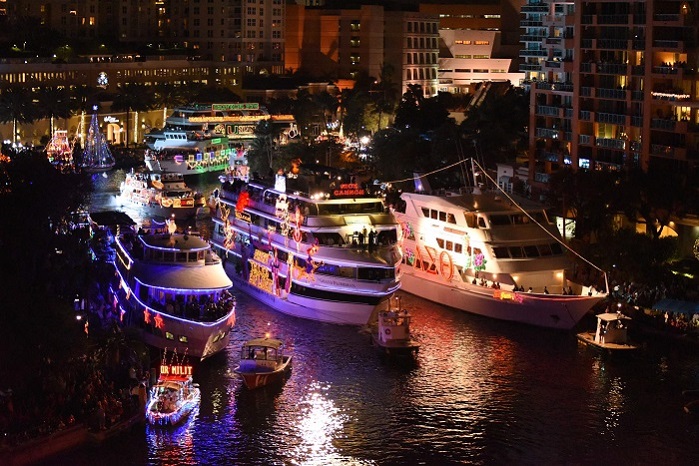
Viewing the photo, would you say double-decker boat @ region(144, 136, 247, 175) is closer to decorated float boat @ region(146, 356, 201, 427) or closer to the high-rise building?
the high-rise building

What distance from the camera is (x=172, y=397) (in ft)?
124

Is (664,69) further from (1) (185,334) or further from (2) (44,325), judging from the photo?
(2) (44,325)

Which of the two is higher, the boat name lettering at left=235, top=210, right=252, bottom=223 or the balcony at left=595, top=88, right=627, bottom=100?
the balcony at left=595, top=88, right=627, bottom=100

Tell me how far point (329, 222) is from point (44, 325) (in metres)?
14.5

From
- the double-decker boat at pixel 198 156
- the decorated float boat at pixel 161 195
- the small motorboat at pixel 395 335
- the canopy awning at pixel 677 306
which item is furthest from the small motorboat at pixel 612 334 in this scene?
the double-decker boat at pixel 198 156

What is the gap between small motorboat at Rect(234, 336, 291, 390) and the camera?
133ft

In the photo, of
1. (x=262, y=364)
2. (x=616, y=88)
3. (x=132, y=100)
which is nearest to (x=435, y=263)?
(x=262, y=364)

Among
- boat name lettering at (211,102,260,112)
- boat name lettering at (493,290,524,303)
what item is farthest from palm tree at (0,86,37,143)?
boat name lettering at (493,290,524,303)

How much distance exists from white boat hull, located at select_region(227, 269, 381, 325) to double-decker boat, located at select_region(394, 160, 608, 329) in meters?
4.57

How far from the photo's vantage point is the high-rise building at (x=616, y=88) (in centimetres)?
5750

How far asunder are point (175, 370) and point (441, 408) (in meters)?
7.71

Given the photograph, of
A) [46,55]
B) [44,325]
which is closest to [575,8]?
[44,325]

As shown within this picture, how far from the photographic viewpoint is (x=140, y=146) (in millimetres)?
104188

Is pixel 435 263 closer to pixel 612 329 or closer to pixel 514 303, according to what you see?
pixel 514 303
